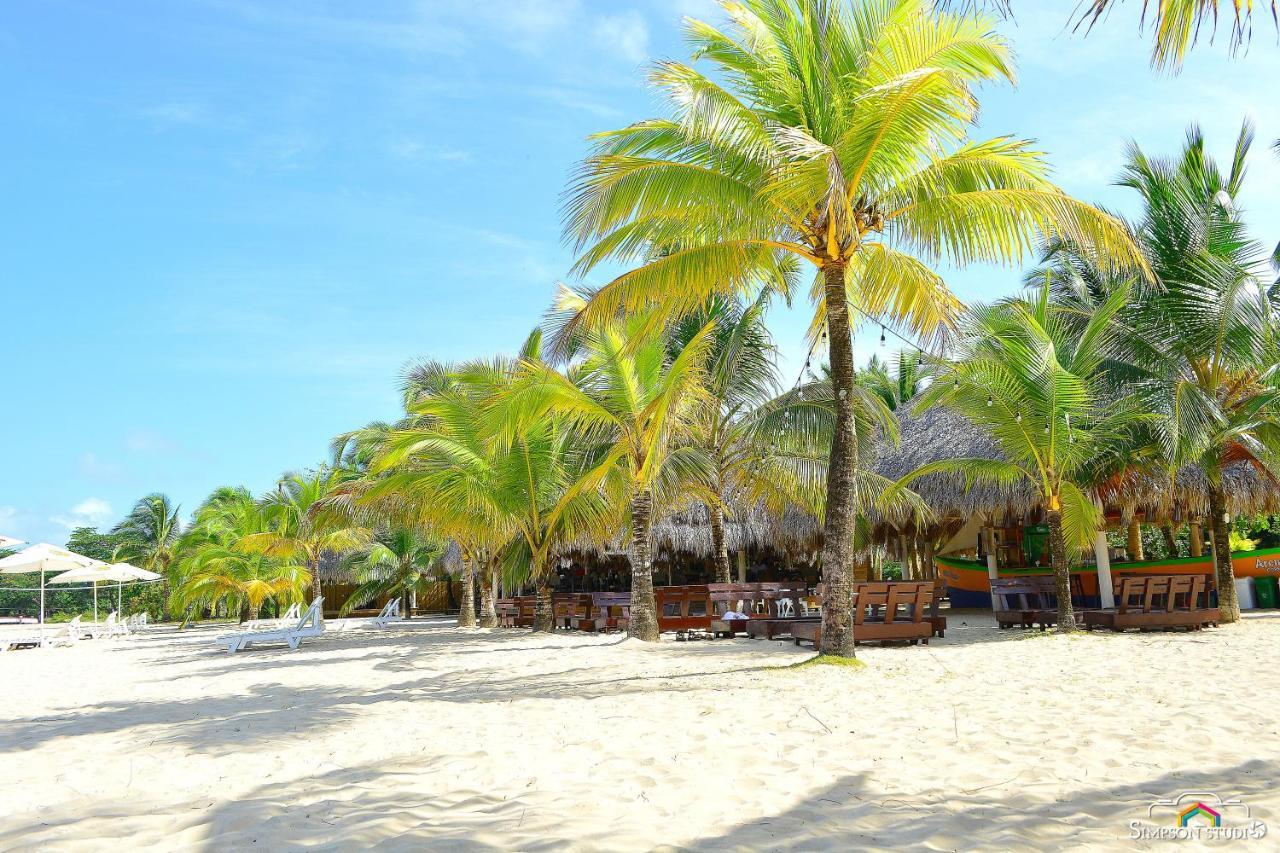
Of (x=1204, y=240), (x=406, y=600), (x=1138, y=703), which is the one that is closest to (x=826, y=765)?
(x=1138, y=703)

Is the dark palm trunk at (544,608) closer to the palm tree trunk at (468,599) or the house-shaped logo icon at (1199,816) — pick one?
the palm tree trunk at (468,599)

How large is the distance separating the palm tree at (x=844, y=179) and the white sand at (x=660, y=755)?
7.47ft

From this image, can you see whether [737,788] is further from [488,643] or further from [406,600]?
[406,600]

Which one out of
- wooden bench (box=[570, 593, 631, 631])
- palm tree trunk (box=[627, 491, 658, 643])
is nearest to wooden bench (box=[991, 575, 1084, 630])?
palm tree trunk (box=[627, 491, 658, 643])

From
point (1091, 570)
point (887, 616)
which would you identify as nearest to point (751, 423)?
point (887, 616)

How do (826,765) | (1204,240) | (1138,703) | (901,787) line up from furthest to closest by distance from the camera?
(1204,240) < (1138,703) < (826,765) < (901,787)

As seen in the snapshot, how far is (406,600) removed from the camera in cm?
2930

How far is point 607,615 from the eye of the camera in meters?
15.1

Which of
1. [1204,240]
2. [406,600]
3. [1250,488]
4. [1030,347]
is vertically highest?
[1204,240]

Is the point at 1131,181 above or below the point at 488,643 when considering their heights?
above

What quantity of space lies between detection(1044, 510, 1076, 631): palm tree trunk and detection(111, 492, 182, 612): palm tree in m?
33.2

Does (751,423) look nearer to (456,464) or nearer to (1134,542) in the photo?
(456,464)

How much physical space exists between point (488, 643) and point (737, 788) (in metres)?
9.37

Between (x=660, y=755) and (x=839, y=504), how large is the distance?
4033 mm
